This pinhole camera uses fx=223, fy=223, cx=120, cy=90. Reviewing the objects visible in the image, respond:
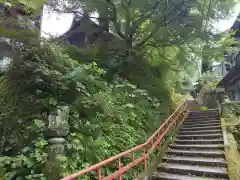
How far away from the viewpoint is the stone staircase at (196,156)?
612 cm

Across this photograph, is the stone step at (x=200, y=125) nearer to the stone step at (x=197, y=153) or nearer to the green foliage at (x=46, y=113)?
the stone step at (x=197, y=153)

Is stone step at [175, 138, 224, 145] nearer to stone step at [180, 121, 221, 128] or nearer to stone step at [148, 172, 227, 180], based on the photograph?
stone step at [180, 121, 221, 128]

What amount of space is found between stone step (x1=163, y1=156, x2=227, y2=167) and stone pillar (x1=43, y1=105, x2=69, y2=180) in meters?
4.18

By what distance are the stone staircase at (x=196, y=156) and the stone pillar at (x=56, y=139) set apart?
3.18m

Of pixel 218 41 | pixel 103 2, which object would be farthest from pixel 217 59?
pixel 103 2

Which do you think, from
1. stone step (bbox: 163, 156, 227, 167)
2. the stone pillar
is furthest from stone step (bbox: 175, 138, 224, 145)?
the stone pillar

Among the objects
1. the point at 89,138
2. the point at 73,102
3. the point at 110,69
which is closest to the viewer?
the point at 89,138

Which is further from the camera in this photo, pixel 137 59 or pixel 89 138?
pixel 137 59

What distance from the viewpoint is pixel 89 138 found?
15.7 ft

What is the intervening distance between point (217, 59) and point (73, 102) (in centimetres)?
781

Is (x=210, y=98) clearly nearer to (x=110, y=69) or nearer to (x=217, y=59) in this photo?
(x=217, y=59)

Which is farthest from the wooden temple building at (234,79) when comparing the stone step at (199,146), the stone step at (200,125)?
the stone step at (199,146)

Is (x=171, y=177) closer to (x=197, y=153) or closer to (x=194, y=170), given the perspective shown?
(x=194, y=170)

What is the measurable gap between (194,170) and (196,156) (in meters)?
A: 1.16
